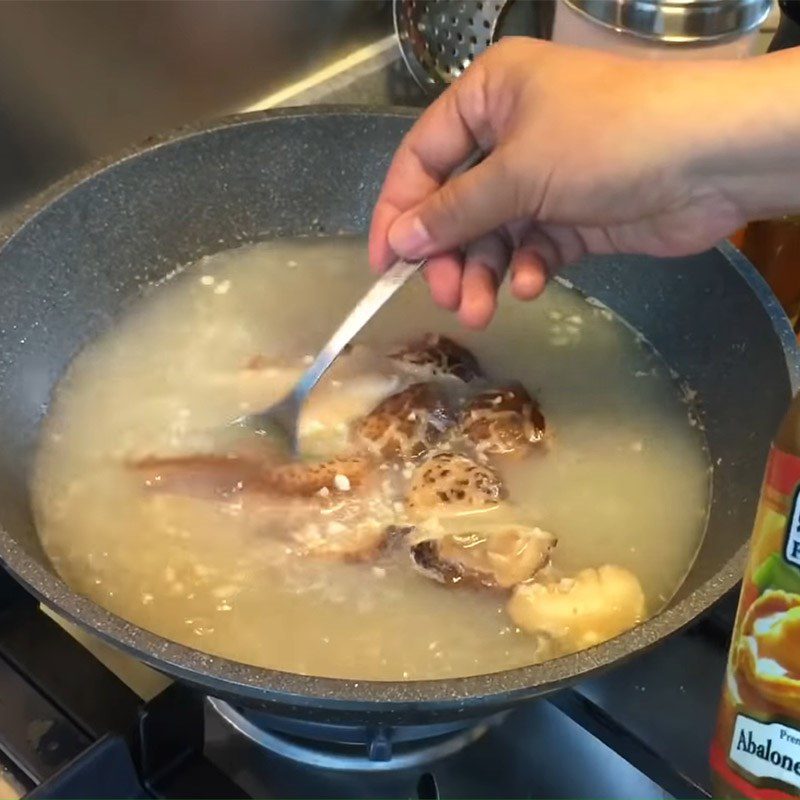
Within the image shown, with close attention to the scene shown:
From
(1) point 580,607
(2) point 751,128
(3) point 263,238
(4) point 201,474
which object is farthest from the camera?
(3) point 263,238

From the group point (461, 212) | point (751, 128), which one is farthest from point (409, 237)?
point (751, 128)

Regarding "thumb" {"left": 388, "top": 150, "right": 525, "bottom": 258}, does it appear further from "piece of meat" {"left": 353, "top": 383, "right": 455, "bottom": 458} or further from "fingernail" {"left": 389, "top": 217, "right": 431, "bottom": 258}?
"piece of meat" {"left": 353, "top": 383, "right": 455, "bottom": 458}

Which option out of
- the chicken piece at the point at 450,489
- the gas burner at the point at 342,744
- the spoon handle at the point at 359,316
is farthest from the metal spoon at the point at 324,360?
the gas burner at the point at 342,744

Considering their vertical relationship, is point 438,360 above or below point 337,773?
above

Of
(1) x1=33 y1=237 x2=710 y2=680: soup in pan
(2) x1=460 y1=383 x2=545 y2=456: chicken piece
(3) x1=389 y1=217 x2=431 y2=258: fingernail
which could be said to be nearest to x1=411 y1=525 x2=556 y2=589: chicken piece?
(1) x1=33 y1=237 x2=710 y2=680: soup in pan

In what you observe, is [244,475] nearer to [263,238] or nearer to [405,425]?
[405,425]

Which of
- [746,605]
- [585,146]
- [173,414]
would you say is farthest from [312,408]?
[746,605]
